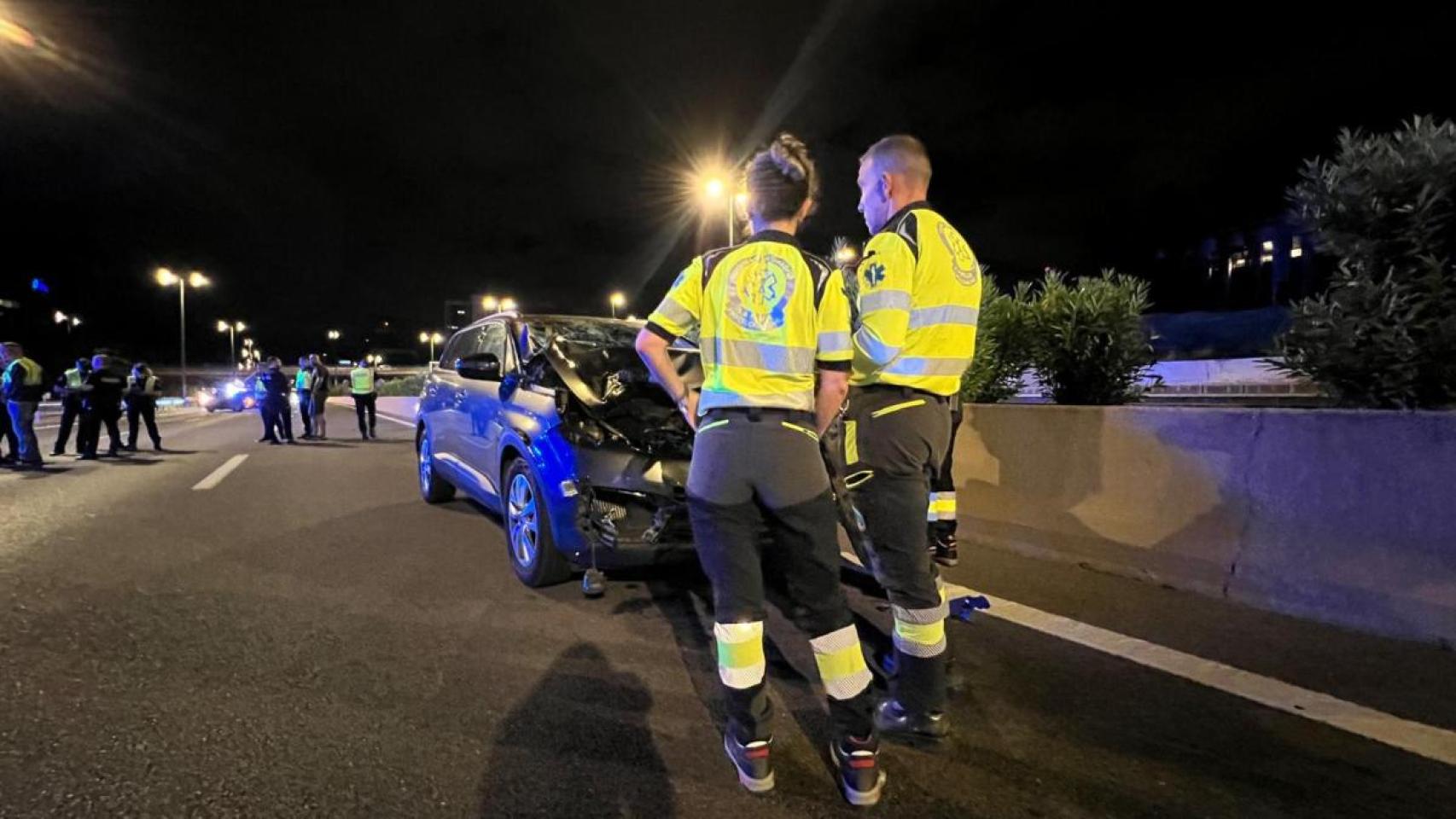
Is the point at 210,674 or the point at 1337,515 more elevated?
the point at 1337,515

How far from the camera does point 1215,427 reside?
15.4ft

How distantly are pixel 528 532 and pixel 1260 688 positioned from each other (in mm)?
3861

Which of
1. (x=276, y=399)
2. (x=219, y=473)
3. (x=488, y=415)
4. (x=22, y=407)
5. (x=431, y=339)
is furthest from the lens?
(x=431, y=339)

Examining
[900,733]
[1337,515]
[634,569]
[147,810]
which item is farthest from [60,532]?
[1337,515]

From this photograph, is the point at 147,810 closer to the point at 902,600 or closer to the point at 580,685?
the point at 580,685

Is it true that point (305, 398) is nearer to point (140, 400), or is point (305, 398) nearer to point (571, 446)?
point (140, 400)

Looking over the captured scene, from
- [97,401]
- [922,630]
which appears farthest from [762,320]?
[97,401]

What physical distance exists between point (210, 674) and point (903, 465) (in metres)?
3.10

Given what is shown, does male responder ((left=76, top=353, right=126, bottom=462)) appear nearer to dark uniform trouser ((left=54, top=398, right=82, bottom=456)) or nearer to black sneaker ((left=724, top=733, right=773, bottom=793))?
dark uniform trouser ((left=54, top=398, right=82, bottom=456))

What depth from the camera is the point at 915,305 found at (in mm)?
3010

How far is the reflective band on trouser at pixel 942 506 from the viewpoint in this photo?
4.86m

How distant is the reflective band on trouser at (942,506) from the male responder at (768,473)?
2283mm

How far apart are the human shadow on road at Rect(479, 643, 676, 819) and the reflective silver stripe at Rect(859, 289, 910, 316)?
1759 mm

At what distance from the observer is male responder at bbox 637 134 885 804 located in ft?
8.55
